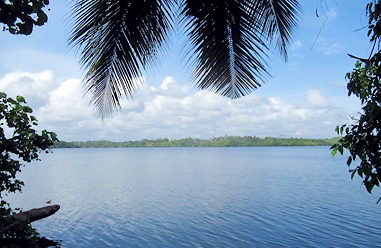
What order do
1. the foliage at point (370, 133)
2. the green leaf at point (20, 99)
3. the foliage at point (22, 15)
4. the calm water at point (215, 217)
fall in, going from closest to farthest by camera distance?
the foliage at point (22, 15), the foliage at point (370, 133), the green leaf at point (20, 99), the calm water at point (215, 217)

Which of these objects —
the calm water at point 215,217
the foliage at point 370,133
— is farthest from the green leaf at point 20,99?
the calm water at point 215,217

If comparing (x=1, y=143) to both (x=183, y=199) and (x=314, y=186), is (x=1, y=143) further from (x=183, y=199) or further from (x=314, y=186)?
(x=314, y=186)

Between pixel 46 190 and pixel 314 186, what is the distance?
2601cm

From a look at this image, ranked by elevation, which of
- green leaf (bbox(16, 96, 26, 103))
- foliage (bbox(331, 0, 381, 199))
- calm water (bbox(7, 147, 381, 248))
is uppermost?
green leaf (bbox(16, 96, 26, 103))

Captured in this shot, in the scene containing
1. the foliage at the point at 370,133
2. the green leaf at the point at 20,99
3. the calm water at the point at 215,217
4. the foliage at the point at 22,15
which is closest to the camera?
the foliage at the point at 22,15

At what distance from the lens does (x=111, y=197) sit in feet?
87.7

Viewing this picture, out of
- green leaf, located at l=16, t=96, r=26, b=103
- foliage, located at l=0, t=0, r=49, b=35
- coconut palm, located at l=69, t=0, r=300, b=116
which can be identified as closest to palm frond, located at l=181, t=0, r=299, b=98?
coconut palm, located at l=69, t=0, r=300, b=116

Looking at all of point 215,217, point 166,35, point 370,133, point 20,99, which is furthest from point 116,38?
point 215,217

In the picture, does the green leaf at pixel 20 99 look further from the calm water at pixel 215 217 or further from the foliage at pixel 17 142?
the calm water at pixel 215 217

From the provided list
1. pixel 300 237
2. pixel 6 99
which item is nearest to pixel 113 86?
pixel 6 99

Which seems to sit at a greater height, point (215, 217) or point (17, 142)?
point (17, 142)

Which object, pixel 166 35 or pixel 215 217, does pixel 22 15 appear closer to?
pixel 166 35

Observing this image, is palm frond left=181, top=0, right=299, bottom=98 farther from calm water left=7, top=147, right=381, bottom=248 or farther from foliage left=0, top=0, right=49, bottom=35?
calm water left=7, top=147, right=381, bottom=248

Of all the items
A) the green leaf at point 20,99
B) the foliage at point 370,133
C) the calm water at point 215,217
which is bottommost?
the calm water at point 215,217
